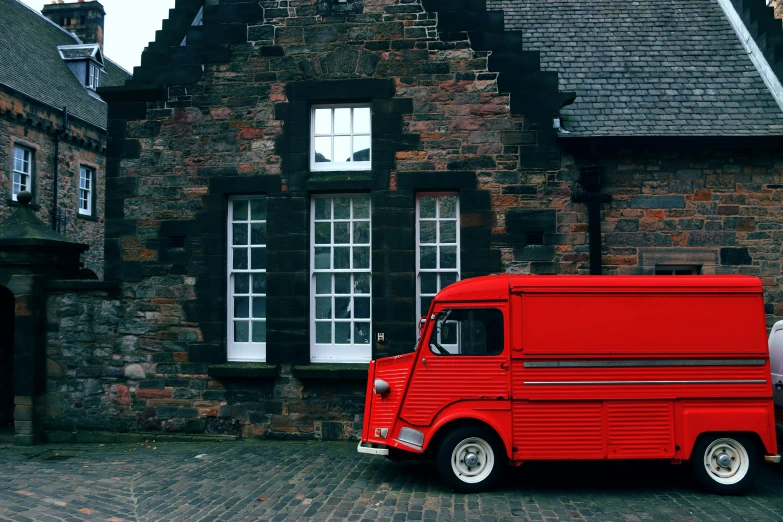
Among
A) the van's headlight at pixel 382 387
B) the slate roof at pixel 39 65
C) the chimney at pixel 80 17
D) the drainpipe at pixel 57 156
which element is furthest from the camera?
the chimney at pixel 80 17

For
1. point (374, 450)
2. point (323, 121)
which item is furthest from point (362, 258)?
point (374, 450)

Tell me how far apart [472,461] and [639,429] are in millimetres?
1803

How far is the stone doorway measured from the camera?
442 inches

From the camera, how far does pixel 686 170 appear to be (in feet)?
31.4

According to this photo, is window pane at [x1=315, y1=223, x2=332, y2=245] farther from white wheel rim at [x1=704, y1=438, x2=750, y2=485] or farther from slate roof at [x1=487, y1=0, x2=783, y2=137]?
white wheel rim at [x1=704, y1=438, x2=750, y2=485]

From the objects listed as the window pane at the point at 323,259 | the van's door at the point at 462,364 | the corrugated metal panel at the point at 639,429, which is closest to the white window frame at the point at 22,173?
the window pane at the point at 323,259

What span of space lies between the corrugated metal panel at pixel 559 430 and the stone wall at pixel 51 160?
16.3 metres

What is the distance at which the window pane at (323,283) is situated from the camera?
32.0ft

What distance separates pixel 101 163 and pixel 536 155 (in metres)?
18.1

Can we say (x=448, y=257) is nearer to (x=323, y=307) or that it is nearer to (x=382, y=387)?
(x=323, y=307)

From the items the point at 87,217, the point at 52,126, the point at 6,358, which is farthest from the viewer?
the point at 87,217

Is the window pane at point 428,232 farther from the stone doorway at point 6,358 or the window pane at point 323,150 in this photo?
the stone doorway at point 6,358

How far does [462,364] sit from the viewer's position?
22.8 feet

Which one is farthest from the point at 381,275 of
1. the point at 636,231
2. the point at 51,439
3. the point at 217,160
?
the point at 51,439
